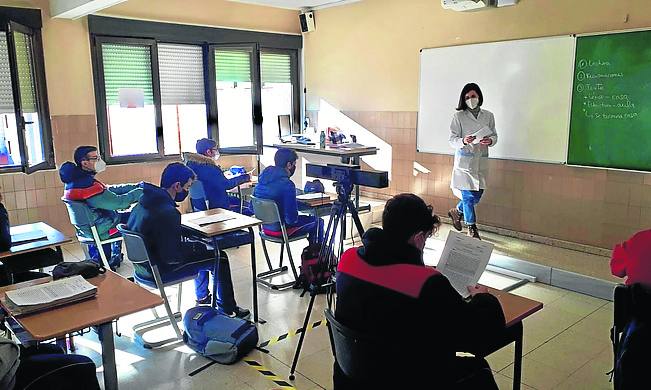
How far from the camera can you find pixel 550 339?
3520mm

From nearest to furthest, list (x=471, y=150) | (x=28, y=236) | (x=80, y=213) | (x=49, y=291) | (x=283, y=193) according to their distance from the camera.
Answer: (x=49, y=291) < (x=28, y=236) < (x=80, y=213) < (x=283, y=193) < (x=471, y=150)

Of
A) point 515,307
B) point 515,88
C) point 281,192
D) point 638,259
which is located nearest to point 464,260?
point 515,307

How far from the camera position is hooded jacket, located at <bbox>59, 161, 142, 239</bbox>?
4.17 m

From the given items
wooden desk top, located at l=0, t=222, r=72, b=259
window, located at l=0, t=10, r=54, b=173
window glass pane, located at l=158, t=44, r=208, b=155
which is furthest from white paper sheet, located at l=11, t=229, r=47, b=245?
window glass pane, located at l=158, t=44, r=208, b=155

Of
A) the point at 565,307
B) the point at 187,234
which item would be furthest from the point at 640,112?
the point at 187,234

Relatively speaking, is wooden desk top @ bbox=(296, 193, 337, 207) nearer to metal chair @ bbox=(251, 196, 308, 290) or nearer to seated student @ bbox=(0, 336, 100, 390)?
metal chair @ bbox=(251, 196, 308, 290)

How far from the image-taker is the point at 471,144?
5242 mm

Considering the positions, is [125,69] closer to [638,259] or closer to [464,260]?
[464,260]

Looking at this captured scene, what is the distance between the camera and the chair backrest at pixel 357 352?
5.96ft

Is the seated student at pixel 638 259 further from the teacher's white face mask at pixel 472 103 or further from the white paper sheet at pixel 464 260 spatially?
the teacher's white face mask at pixel 472 103

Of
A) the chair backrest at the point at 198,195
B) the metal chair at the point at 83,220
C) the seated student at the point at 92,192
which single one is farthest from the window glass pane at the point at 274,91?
Result: the metal chair at the point at 83,220

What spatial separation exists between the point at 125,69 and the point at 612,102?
518 centimetres

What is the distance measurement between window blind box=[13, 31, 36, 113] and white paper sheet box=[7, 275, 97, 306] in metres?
3.44

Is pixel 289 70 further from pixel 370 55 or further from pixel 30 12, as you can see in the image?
pixel 30 12
